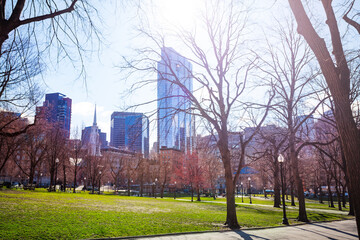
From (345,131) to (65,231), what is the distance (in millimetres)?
9273

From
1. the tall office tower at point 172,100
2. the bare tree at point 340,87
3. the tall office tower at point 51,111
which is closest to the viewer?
the bare tree at point 340,87

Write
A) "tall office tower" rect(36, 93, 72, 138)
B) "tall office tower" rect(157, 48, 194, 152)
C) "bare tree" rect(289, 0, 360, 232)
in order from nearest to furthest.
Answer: "bare tree" rect(289, 0, 360, 232), "tall office tower" rect(157, 48, 194, 152), "tall office tower" rect(36, 93, 72, 138)

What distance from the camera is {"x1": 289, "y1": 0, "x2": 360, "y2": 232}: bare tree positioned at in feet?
14.4

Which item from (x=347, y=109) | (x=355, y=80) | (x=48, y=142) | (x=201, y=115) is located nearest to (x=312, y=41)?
(x=347, y=109)

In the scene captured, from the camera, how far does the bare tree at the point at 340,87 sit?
4391 mm

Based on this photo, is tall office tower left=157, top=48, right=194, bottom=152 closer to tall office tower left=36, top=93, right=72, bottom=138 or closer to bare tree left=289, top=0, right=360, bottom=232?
bare tree left=289, top=0, right=360, bottom=232

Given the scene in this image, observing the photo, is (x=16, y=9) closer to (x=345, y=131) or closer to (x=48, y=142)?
(x=345, y=131)

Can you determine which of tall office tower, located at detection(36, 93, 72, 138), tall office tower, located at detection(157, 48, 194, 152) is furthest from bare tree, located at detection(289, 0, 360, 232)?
tall office tower, located at detection(36, 93, 72, 138)

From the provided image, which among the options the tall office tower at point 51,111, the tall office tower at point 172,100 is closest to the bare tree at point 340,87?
the tall office tower at point 172,100

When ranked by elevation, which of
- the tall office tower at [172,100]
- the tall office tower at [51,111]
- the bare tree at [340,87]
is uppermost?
the tall office tower at [51,111]

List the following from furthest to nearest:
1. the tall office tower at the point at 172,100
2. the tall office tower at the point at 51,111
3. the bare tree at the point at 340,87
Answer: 1. the tall office tower at the point at 51,111
2. the tall office tower at the point at 172,100
3. the bare tree at the point at 340,87

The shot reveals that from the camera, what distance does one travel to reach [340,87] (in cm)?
474

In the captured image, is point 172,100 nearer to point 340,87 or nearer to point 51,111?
point 340,87

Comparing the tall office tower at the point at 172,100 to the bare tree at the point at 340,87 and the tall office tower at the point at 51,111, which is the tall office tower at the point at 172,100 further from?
the tall office tower at the point at 51,111
